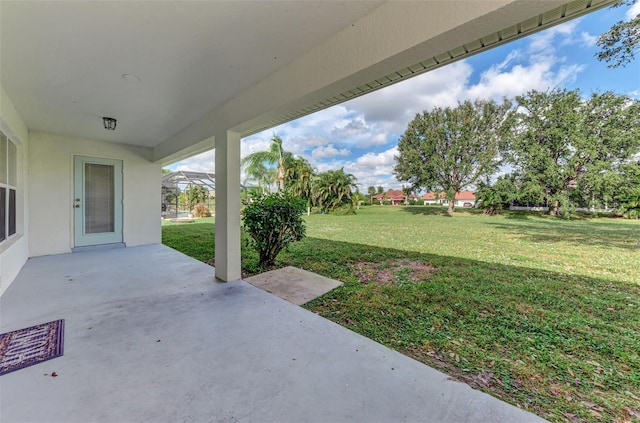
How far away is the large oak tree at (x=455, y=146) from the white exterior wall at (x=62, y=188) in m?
18.3

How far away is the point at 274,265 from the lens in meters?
4.68

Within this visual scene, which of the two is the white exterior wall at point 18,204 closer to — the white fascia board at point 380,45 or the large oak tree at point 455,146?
the white fascia board at point 380,45

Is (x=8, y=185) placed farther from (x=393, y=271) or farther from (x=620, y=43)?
(x=620, y=43)

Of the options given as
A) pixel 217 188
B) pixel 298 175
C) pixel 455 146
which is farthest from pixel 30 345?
pixel 455 146

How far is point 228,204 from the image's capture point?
3652 mm

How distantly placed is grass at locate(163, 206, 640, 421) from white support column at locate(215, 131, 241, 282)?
1.35 m

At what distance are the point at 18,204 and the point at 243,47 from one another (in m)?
A: 5.06

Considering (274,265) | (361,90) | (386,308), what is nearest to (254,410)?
(386,308)

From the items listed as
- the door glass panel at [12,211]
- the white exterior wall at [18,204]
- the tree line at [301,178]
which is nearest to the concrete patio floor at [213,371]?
the white exterior wall at [18,204]

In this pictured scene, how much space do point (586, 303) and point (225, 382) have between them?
4.36 metres

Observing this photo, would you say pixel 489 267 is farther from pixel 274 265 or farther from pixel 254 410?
pixel 254 410

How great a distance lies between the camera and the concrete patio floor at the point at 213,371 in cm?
145

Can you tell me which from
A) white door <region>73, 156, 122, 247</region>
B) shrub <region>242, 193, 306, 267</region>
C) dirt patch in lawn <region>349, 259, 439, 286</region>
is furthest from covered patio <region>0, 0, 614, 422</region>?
dirt patch in lawn <region>349, 259, 439, 286</region>

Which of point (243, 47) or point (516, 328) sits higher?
point (243, 47)
